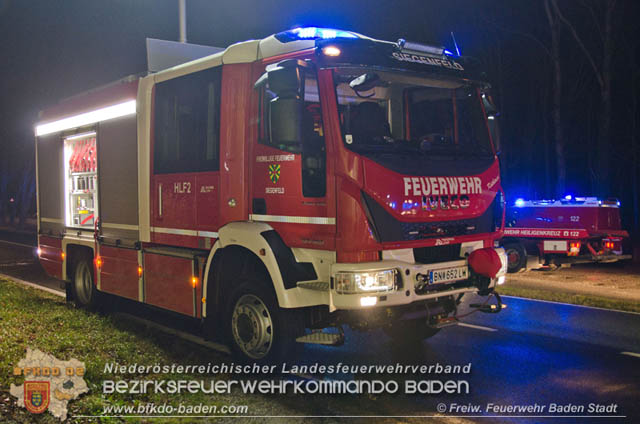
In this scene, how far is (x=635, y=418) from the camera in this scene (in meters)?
5.00

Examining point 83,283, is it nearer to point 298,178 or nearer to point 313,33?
point 298,178

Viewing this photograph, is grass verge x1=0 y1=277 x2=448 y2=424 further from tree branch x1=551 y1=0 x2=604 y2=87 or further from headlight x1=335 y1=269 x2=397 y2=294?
tree branch x1=551 y1=0 x2=604 y2=87

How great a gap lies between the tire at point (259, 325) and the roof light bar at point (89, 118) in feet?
10.4

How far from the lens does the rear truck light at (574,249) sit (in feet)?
45.1

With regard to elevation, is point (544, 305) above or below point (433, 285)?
below

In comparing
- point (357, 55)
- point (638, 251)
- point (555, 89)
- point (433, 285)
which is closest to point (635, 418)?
point (433, 285)

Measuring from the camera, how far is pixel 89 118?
9.14 m

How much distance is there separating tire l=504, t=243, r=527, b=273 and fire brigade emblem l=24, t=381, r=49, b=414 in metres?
11.3

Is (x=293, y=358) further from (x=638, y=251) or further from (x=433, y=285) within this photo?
(x=638, y=251)

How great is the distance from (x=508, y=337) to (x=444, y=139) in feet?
9.38

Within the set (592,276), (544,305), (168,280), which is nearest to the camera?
(168,280)

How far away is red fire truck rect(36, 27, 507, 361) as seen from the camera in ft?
18.4

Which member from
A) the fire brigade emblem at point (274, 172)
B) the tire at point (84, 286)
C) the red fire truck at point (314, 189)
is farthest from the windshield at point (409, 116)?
the tire at point (84, 286)

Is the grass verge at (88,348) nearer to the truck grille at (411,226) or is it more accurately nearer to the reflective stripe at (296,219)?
the reflective stripe at (296,219)
